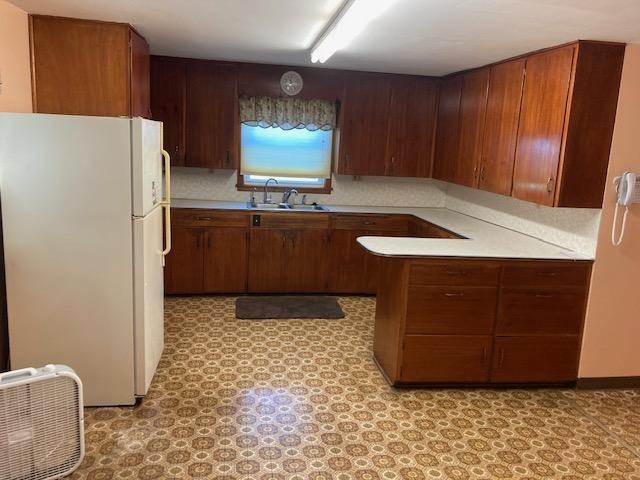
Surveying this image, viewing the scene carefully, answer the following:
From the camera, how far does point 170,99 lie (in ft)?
16.4

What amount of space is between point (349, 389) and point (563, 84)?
2432mm

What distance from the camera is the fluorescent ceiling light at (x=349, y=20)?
253cm

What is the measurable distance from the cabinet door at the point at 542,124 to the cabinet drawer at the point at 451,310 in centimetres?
79

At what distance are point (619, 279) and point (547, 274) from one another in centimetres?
52

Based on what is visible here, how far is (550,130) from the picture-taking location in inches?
134

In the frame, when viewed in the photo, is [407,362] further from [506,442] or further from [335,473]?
[335,473]

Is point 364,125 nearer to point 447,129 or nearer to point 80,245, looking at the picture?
point 447,129

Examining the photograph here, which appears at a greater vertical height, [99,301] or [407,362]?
[99,301]


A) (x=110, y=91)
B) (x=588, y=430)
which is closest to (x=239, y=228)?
(x=110, y=91)

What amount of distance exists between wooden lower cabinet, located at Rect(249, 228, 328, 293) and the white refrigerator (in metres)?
2.11

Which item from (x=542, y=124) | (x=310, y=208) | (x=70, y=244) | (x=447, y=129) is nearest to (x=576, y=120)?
(x=542, y=124)

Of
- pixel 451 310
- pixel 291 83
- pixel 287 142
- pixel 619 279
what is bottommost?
pixel 451 310

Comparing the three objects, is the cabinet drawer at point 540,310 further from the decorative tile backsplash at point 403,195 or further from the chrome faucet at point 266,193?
the chrome faucet at point 266,193

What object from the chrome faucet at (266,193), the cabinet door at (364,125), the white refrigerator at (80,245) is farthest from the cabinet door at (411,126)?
the white refrigerator at (80,245)
